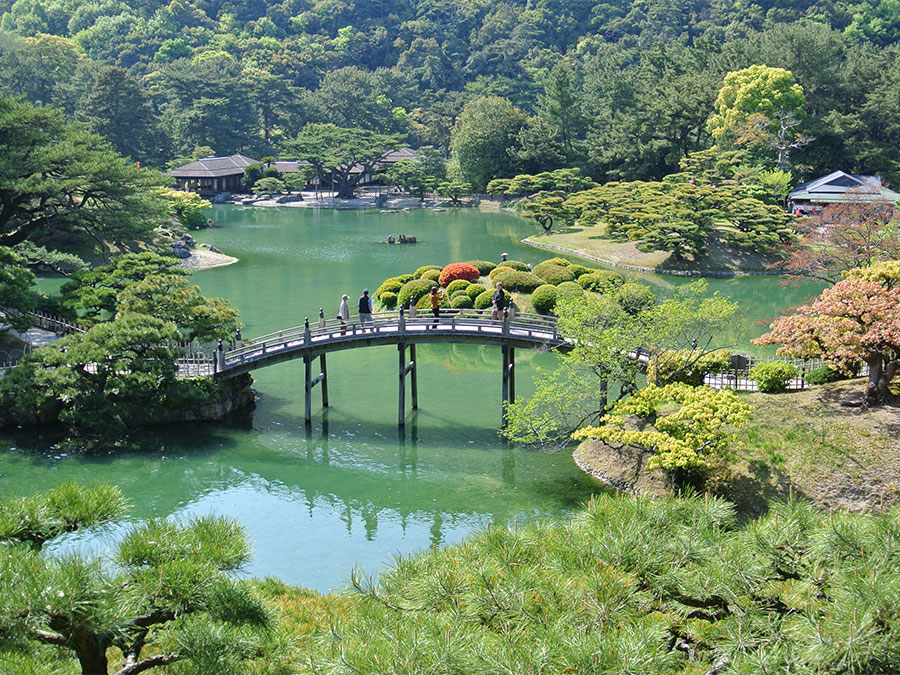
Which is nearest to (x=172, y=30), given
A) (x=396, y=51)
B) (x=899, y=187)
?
(x=396, y=51)

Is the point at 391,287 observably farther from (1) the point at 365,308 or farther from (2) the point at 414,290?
(1) the point at 365,308

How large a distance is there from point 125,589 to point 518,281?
99.7ft

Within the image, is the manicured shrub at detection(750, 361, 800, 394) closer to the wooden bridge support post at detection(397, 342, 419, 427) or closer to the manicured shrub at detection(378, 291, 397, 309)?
the wooden bridge support post at detection(397, 342, 419, 427)

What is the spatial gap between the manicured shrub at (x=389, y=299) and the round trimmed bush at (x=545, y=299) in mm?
6837

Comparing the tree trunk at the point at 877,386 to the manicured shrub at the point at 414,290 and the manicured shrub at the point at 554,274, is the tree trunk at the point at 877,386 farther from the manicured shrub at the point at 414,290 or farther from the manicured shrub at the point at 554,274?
the manicured shrub at the point at 414,290

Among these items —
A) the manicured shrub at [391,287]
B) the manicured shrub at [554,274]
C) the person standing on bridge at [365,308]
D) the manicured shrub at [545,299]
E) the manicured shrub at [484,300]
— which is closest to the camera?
the person standing on bridge at [365,308]

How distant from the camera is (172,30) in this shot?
12756 cm

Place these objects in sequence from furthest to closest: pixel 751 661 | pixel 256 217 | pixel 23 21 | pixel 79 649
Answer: pixel 23 21 → pixel 256 217 → pixel 79 649 → pixel 751 661

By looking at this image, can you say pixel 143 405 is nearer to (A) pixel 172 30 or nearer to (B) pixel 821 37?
(B) pixel 821 37

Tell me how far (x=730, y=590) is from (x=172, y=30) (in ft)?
445

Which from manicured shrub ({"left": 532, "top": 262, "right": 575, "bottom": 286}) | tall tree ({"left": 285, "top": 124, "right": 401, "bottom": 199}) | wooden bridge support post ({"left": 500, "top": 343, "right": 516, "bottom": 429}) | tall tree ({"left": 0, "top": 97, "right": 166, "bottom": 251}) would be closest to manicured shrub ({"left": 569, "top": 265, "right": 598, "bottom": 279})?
manicured shrub ({"left": 532, "top": 262, "right": 575, "bottom": 286})

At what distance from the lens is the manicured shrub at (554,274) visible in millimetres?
37750

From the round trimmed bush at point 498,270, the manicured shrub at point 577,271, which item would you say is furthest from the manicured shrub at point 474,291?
the manicured shrub at point 577,271

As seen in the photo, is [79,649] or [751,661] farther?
Answer: [79,649]
